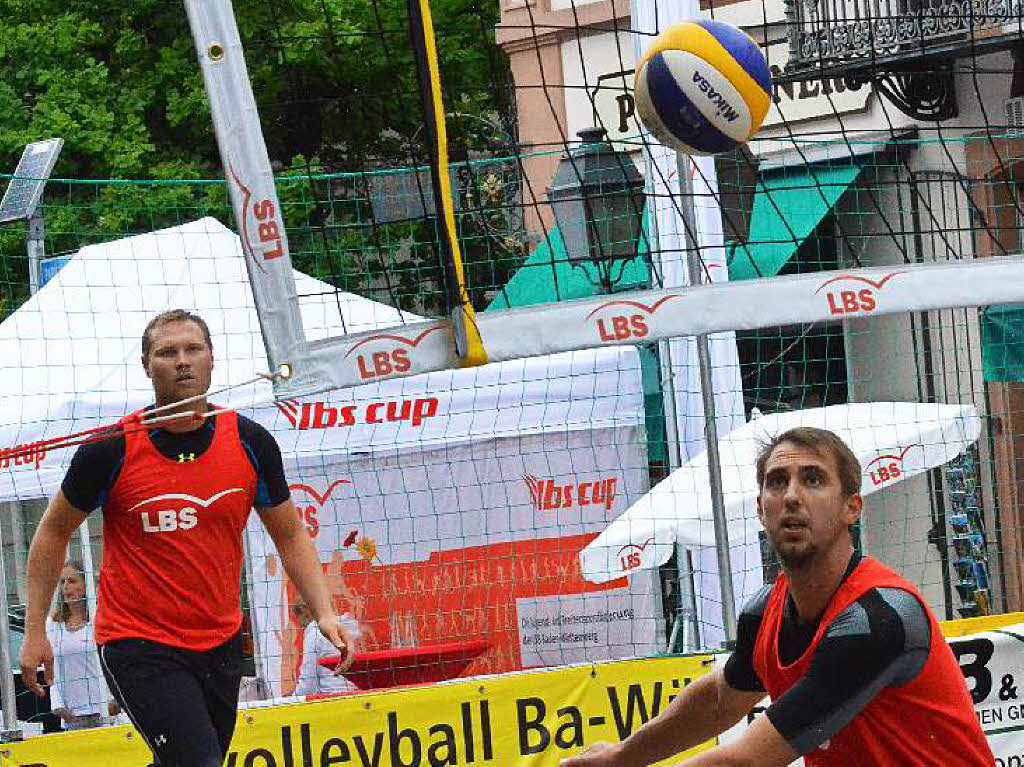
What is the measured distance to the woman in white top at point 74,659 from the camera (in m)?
9.77

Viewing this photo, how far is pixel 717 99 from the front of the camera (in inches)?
257

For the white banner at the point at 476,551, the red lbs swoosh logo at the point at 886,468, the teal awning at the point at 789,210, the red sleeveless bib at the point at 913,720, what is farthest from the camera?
the teal awning at the point at 789,210

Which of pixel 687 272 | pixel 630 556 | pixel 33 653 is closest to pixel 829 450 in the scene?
pixel 33 653

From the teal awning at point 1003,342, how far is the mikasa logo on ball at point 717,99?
425 cm

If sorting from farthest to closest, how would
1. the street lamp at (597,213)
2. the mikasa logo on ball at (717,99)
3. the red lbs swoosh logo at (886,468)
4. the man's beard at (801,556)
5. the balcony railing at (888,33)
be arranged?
the balcony railing at (888,33), the red lbs swoosh logo at (886,468), the street lamp at (597,213), the mikasa logo on ball at (717,99), the man's beard at (801,556)

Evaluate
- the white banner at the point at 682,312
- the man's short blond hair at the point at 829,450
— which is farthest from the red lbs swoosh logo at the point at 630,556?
the man's short blond hair at the point at 829,450

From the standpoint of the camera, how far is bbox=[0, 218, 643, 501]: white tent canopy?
9.41 metres

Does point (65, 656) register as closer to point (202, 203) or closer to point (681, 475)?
point (681, 475)

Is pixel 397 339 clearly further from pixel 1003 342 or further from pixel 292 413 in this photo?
pixel 1003 342

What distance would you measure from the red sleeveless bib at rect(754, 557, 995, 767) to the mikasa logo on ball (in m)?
2.97

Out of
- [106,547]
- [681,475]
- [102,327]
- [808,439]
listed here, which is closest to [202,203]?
[102,327]

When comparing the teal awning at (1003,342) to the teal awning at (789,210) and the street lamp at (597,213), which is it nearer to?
the teal awning at (789,210)

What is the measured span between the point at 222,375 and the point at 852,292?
4.28m

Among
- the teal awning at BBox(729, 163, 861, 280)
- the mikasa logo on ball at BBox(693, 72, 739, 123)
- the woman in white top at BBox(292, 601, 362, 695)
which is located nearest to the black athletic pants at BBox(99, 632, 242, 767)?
the mikasa logo on ball at BBox(693, 72, 739, 123)
